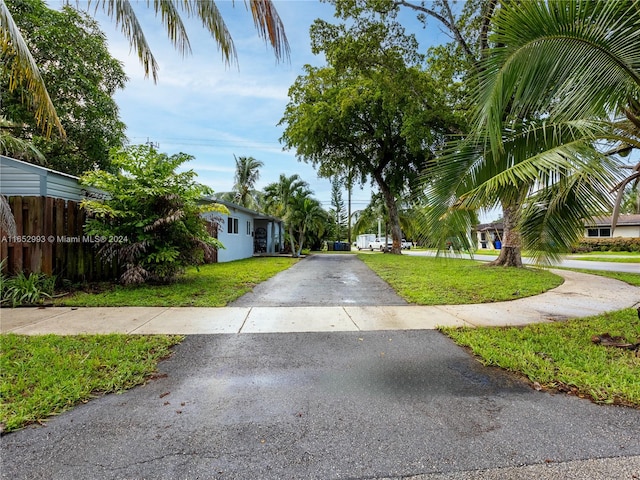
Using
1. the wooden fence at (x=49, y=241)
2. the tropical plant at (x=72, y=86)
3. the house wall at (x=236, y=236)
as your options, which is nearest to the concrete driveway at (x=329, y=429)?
the wooden fence at (x=49, y=241)

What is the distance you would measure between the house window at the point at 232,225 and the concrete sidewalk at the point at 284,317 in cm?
1080

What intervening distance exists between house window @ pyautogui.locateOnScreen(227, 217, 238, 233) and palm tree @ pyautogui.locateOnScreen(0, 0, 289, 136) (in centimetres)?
1185

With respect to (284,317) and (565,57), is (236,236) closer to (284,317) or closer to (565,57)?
(284,317)

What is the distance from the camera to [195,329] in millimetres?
4797

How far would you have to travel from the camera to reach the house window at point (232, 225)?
1653cm

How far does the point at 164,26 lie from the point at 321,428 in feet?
16.5

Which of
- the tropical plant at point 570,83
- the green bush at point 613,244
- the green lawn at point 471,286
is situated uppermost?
the tropical plant at point 570,83

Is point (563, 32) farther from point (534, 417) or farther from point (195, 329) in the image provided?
point (195, 329)

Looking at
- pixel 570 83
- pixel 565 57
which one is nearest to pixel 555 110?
pixel 570 83

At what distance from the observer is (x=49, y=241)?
6934mm

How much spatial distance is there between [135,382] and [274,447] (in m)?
1.74

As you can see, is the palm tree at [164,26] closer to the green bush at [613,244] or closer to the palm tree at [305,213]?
the palm tree at [305,213]

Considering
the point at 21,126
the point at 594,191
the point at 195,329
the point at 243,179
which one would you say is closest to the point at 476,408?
the point at 594,191

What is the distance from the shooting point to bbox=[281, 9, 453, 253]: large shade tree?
1407cm
